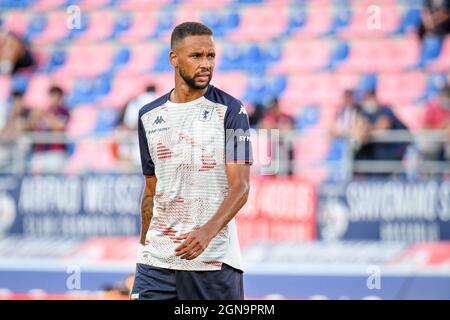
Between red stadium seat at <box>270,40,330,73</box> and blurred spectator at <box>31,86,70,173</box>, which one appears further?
red stadium seat at <box>270,40,330,73</box>

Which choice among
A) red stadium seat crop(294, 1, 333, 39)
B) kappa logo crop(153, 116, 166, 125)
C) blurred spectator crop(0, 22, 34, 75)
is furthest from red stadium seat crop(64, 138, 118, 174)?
kappa logo crop(153, 116, 166, 125)

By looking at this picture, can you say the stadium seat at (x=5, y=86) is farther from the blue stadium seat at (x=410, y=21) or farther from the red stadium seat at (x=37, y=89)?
the blue stadium seat at (x=410, y=21)

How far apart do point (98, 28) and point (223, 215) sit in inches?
492

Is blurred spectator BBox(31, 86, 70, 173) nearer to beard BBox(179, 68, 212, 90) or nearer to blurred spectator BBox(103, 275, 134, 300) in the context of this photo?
blurred spectator BBox(103, 275, 134, 300)

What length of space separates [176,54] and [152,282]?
4.00 feet

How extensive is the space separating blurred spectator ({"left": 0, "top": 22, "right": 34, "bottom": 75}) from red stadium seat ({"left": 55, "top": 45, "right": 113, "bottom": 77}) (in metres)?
0.74

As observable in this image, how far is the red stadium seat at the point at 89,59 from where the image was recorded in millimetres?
17453

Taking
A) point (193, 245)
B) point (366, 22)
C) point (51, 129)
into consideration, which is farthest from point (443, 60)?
point (193, 245)

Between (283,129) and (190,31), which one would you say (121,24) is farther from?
(190,31)

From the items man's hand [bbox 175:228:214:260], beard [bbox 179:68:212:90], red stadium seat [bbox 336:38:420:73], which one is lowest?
man's hand [bbox 175:228:214:260]

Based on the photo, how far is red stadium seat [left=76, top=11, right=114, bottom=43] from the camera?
17797 millimetres

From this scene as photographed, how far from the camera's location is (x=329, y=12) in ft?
55.1

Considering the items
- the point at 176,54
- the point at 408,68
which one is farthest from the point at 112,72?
the point at 176,54

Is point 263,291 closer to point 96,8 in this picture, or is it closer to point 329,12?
point 329,12
